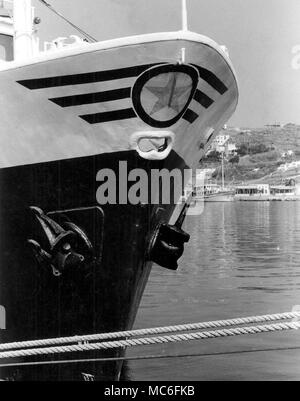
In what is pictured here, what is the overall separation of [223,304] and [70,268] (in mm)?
9788

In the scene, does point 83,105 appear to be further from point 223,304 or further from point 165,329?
point 223,304

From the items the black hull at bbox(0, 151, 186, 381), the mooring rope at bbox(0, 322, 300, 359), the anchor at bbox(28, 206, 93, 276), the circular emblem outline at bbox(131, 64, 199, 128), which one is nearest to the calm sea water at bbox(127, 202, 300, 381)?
the black hull at bbox(0, 151, 186, 381)

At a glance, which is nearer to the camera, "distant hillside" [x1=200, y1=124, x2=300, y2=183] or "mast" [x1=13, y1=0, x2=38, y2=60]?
"mast" [x1=13, y1=0, x2=38, y2=60]

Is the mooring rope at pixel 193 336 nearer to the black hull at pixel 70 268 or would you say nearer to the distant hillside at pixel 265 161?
the black hull at pixel 70 268

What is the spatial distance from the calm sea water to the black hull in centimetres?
266

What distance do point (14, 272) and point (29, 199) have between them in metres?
0.85

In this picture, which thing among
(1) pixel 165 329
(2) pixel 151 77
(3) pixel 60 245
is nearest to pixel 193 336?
(1) pixel 165 329

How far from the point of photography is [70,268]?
7.86 metres

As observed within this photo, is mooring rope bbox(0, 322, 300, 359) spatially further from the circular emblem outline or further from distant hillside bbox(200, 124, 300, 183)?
distant hillside bbox(200, 124, 300, 183)

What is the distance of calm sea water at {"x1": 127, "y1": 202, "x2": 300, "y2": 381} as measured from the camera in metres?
11.0

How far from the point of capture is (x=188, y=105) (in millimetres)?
7648

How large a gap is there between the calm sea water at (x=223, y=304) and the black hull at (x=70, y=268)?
2664mm
